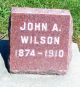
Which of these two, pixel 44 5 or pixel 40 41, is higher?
pixel 40 41

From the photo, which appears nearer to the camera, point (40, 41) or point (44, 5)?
point (40, 41)

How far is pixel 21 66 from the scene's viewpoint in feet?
12.3

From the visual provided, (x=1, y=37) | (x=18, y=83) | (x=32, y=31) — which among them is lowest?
(x=1, y=37)

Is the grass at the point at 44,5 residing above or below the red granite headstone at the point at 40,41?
below

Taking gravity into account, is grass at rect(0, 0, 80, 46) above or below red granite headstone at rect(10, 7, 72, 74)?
below

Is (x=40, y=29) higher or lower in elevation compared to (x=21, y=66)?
higher

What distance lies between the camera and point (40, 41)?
12.1 ft

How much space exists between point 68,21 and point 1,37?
1741 mm

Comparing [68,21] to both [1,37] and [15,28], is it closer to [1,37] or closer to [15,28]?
[15,28]

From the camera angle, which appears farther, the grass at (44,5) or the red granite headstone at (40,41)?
the grass at (44,5)

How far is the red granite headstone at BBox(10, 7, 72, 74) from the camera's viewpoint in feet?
11.8

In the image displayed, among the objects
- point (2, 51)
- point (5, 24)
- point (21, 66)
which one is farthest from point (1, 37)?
point (21, 66)

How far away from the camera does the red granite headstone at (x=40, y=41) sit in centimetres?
361

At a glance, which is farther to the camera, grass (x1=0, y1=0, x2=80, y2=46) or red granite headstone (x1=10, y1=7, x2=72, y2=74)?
grass (x1=0, y1=0, x2=80, y2=46)
